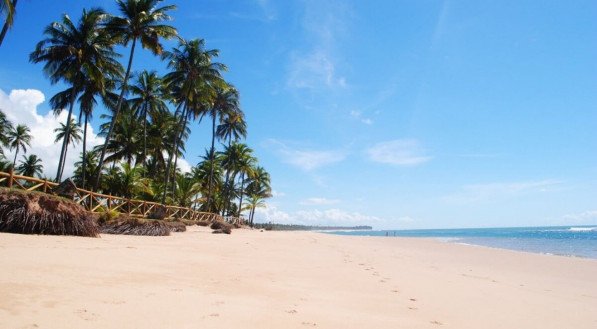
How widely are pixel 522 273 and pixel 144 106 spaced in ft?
100

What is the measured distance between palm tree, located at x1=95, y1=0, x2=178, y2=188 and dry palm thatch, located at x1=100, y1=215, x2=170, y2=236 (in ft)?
34.1

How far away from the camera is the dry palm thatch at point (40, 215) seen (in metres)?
8.59

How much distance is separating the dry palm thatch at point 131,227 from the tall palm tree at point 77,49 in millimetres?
14521

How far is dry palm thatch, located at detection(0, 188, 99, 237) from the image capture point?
8.59m

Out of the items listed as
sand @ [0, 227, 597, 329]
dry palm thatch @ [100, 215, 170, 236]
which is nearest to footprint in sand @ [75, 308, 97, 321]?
sand @ [0, 227, 597, 329]

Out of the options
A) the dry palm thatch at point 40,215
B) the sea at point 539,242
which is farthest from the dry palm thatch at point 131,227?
the sea at point 539,242

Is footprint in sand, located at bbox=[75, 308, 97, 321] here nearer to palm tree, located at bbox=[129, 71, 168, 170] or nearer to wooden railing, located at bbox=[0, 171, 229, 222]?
wooden railing, located at bbox=[0, 171, 229, 222]

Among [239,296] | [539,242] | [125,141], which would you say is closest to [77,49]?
[125,141]

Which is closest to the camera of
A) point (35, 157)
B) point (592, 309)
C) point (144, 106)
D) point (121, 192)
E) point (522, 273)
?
point (592, 309)

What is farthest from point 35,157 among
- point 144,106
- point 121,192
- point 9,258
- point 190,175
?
point 9,258

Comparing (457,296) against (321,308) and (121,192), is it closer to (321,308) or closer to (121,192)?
(321,308)

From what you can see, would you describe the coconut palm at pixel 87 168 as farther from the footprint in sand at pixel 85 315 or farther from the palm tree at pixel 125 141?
the footprint in sand at pixel 85 315

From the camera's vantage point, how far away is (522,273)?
1047 cm

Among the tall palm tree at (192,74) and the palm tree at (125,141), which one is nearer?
the tall palm tree at (192,74)
